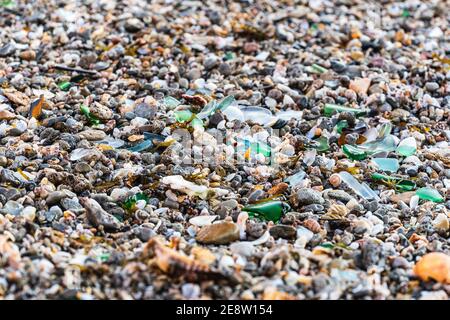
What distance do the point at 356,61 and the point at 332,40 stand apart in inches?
9.4

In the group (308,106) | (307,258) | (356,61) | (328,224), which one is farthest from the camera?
(356,61)

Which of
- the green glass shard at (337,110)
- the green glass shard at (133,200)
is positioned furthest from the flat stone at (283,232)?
the green glass shard at (337,110)

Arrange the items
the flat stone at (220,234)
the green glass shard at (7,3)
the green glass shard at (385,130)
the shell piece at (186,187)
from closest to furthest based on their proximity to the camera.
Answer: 1. the flat stone at (220,234)
2. the shell piece at (186,187)
3. the green glass shard at (385,130)
4. the green glass shard at (7,3)

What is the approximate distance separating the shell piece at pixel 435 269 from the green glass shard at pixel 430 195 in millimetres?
471

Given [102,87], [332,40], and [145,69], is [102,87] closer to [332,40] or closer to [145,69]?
[145,69]

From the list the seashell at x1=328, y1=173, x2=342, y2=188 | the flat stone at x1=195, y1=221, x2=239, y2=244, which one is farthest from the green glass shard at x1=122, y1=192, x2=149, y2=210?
the seashell at x1=328, y1=173, x2=342, y2=188

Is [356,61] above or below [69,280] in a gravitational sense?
above

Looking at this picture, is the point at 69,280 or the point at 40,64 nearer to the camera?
the point at 69,280

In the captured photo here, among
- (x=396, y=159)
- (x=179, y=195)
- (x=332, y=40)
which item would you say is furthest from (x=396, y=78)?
(x=179, y=195)

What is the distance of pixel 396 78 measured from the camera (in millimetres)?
3162

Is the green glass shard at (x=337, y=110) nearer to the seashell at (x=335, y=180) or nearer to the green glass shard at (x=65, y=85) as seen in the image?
the seashell at (x=335, y=180)

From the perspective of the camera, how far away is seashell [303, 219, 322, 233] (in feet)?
6.95

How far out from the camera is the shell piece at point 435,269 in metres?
1.86

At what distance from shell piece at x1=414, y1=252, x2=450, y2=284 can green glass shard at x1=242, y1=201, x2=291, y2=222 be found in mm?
460
